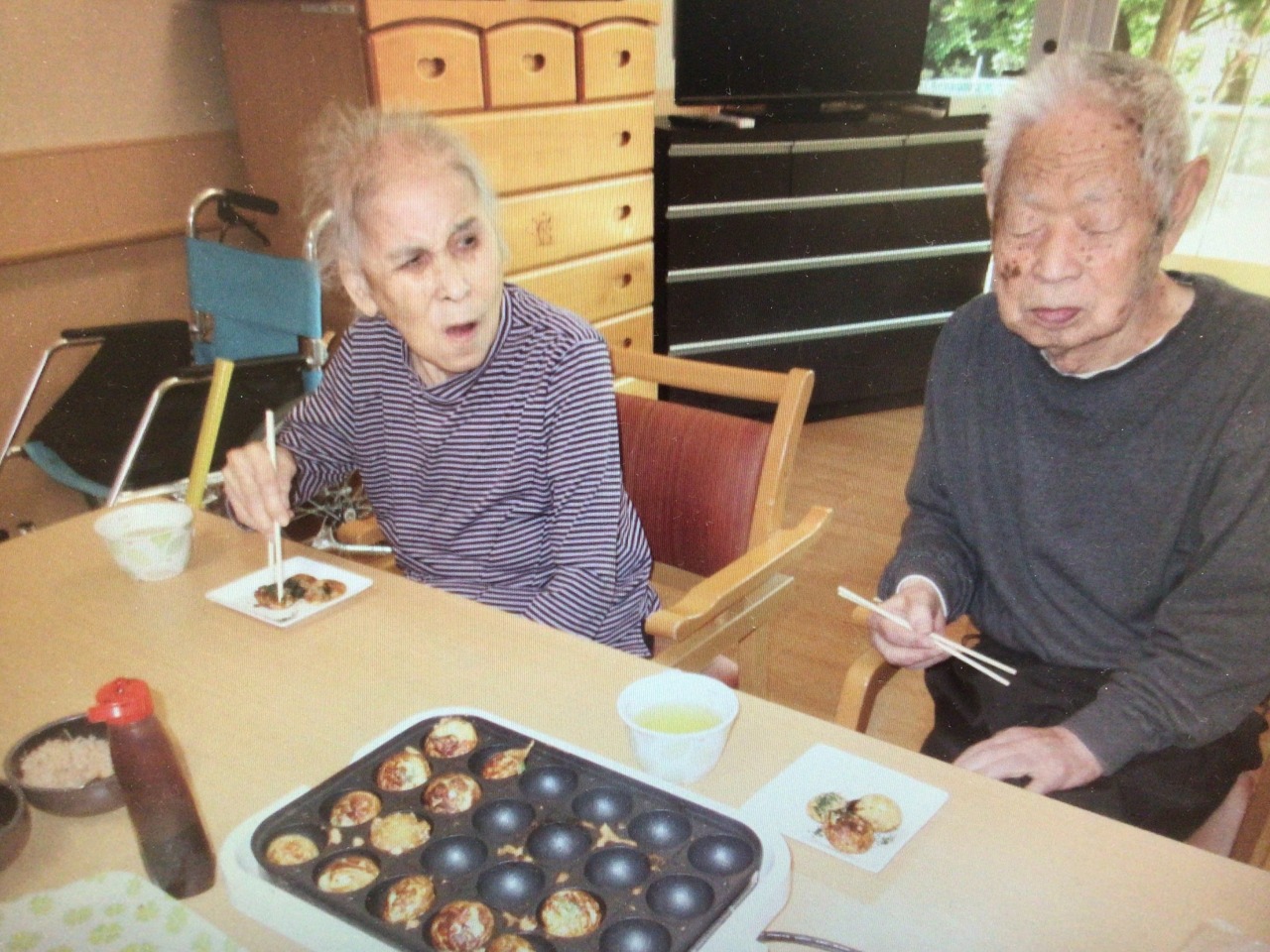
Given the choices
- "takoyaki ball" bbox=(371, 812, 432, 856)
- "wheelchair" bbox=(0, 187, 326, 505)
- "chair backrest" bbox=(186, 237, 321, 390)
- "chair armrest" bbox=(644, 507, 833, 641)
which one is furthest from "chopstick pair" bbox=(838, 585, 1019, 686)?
"chair backrest" bbox=(186, 237, 321, 390)

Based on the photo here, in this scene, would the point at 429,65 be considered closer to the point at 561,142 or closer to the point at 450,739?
the point at 561,142

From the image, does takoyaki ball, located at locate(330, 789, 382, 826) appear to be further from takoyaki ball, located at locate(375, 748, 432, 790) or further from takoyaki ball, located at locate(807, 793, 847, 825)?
takoyaki ball, located at locate(807, 793, 847, 825)

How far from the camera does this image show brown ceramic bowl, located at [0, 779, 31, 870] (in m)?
0.75

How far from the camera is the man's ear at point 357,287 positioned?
1.32 metres

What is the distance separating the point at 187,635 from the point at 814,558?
2.20m

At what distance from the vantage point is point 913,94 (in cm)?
406

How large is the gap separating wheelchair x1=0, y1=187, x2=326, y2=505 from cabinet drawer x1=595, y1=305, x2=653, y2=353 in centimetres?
112

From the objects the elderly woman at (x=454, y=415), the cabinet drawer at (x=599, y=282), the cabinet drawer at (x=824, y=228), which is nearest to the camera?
the elderly woman at (x=454, y=415)

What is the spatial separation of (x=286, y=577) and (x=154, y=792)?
1.70ft

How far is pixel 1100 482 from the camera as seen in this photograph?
3.92ft

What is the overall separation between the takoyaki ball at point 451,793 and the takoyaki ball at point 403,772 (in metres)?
0.01

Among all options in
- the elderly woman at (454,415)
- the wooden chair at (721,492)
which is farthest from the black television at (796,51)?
the elderly woman at (454,415)

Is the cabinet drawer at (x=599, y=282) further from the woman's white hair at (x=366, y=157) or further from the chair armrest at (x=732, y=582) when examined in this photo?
the chair armrest at (x=732, y=582)

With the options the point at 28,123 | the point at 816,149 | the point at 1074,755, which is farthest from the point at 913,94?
the point at 1074,755
